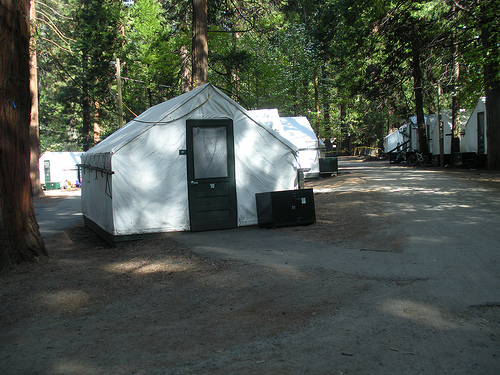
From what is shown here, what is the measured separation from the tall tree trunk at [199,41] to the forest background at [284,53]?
87.7 inches

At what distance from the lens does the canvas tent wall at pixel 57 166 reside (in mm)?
38031

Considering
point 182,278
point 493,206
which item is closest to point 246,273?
point 182,278

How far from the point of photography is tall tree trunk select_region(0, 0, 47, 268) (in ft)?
22.5

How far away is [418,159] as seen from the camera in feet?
94.1

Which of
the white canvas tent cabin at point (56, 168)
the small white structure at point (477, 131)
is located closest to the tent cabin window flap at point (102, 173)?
→ the small white structure at point (477, 131)

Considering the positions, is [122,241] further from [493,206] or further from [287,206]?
[493,206]

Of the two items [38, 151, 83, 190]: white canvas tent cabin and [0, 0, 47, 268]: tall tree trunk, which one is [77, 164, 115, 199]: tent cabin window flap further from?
[38, 151, 83, 190]: white canvas tent cabin

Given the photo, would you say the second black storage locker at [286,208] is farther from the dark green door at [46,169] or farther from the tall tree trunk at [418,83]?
the dark green door at [46,169]

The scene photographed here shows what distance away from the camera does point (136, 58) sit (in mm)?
36094

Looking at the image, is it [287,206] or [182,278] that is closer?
[182,278]

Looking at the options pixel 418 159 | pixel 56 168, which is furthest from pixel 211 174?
pixel 56 168

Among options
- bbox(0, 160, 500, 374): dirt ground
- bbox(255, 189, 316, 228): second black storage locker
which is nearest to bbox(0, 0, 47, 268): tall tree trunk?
bbox(0, 160, 500, 374): dirt ground

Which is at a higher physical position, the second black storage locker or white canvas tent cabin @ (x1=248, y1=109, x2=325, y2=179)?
white canvas tent cabin @ (x1=248, y1=109, x2=325, y2=179)

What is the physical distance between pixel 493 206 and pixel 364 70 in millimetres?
21776
